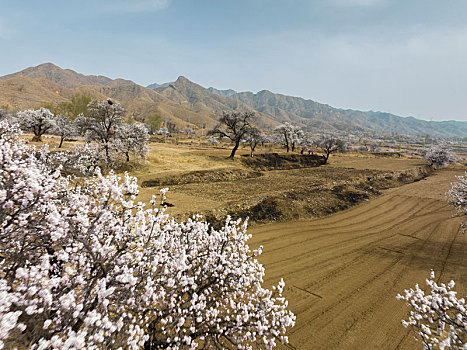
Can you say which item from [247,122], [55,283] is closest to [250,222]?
[55,283]

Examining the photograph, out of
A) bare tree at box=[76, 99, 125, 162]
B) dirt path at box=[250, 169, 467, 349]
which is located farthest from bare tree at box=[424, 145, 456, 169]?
bare tree at box=[76, 99, 125, 162]

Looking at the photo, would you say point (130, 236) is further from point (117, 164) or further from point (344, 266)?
point (117, 164)

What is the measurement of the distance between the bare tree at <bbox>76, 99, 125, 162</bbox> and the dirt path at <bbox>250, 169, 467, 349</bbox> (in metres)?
26.5

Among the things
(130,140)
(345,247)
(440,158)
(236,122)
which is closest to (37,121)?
(130,140)

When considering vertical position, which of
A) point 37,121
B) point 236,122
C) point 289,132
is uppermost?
point 236,122

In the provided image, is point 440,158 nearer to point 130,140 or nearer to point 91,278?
point 130,140

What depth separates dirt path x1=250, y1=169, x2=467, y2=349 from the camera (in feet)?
23.4

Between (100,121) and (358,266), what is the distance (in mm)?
34216

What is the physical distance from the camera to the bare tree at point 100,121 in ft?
94.7

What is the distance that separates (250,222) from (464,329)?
12.0 metres

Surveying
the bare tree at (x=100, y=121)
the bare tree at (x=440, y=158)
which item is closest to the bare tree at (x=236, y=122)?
the bare tree at (x=100, y=121)

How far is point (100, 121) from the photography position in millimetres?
30125

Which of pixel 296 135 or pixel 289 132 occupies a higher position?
pixel 289 132

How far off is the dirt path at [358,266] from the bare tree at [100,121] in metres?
26.5
